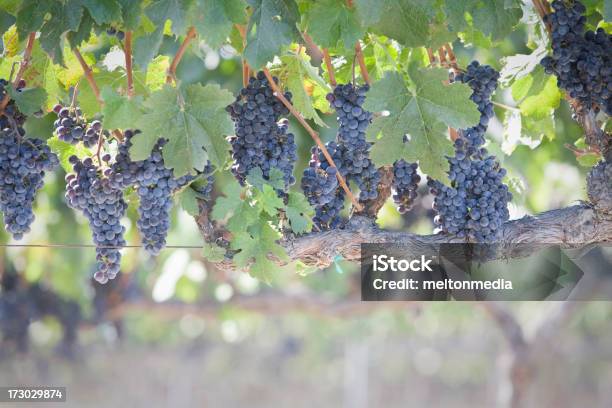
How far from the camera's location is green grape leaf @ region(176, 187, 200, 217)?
69.0 inches

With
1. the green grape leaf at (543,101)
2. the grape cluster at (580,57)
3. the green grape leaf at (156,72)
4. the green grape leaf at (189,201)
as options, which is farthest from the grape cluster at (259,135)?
the green grape leaf at (543,101)

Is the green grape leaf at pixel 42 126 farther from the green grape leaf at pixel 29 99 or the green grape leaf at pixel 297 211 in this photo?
the green grape leaf at pixel 297 211

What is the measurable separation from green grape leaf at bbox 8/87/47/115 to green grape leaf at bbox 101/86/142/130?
26 centimetres

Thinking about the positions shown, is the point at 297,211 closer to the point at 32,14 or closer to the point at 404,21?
the point at 404,21

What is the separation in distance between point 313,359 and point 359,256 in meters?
13.5

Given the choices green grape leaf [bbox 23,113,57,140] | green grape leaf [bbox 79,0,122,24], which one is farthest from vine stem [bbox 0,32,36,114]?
green grape leaf [bbox 23,113,57,140]

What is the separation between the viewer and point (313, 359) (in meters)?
15.0

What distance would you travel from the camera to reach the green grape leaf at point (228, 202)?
5.46ft

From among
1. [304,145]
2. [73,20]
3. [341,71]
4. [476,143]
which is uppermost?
[304,145]

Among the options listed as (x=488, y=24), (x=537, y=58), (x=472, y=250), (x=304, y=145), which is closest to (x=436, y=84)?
(x=488, y=24)

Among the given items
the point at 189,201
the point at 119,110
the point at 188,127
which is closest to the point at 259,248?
the point at 189,201

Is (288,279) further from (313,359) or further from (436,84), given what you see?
(313,359)

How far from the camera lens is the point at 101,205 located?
1.71m

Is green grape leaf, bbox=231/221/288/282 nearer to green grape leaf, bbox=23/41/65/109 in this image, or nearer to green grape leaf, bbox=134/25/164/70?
green grape leaf, bbox=134/25/164/70
